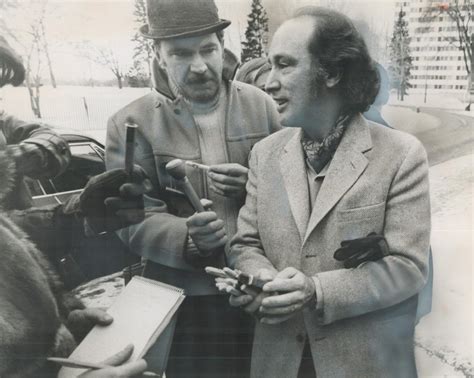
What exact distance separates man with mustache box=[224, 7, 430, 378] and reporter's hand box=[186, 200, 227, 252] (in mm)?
126

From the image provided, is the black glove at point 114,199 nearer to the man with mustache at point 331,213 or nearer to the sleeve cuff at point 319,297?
the man with mustache at point 331,213

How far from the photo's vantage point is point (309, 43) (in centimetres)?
207

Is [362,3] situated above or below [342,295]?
above

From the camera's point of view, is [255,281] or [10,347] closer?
[255,281]

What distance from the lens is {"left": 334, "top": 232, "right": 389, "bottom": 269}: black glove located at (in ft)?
6.91

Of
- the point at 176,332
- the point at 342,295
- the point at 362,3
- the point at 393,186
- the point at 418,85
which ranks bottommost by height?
the point at 176,332

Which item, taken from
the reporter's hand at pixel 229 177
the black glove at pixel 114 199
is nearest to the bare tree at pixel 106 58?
the black glove at pixel 114 199

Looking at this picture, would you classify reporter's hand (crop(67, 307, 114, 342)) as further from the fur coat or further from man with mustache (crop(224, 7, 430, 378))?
man with mustache (crop(224, 7, 430, 378))

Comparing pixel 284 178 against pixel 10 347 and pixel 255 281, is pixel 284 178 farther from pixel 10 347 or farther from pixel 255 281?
pixel 10 347

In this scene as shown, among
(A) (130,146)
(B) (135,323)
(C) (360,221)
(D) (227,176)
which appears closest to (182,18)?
(A) (130,146)

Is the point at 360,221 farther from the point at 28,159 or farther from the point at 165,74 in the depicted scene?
the point at 28,159

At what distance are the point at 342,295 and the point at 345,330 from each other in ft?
0.66

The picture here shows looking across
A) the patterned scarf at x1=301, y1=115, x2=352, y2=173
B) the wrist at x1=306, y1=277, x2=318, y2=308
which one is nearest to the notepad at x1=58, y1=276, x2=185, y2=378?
the wrist at x1=306, y1=277, x2=318, y2=308

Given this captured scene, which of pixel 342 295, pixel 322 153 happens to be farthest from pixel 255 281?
pixel 322 153
